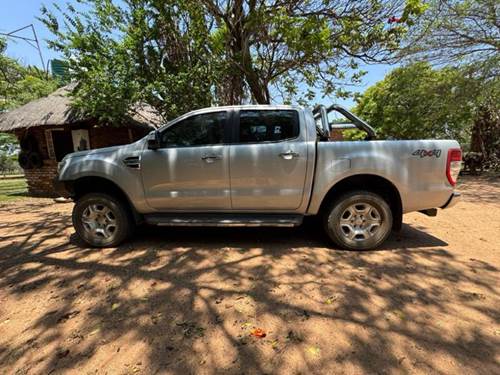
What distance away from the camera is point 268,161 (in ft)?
12.2

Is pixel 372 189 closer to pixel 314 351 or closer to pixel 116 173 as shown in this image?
pixel 314 351

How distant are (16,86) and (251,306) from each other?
1677 centimetres

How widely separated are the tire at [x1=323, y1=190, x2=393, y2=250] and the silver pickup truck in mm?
13

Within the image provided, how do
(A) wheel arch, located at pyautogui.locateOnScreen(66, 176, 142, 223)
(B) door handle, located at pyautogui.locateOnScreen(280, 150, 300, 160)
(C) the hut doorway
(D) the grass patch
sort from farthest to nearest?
(D) the grass patch, (C) the hut doorway, (A) wheel arch, located at pyautogui.locateOnScreen(66, 176, 142, 223), (B) door handle, located at pyautogui.locateOnScreen(280, 150, 300, 160)

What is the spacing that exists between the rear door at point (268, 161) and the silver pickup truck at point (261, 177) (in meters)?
0.01

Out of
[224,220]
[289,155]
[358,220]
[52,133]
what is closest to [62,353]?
[224,220]

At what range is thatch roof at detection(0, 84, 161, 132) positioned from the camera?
9.36 m

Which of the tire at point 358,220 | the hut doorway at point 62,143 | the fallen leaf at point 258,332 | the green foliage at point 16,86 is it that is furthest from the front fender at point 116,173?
the green foliage at point 16,86

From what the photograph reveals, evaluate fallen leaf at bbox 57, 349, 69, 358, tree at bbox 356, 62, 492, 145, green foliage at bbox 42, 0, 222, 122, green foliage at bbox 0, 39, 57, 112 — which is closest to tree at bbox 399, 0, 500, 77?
tree at bbox 356, 62, 492, 145

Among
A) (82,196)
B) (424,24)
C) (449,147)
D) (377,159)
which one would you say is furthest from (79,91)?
(424,24)

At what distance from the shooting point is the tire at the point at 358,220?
12.1 ft

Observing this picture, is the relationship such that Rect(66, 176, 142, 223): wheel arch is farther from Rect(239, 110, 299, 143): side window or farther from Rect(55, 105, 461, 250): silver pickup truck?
Rect(239, 110, 299, 143): side window

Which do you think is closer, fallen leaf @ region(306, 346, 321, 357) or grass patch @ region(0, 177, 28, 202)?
fallen leaf @ region(306, 346, 321, 357)

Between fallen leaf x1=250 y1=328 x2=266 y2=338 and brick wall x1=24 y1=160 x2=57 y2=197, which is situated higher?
brick wall x1=24 y1=160 x2=57 y2=197
